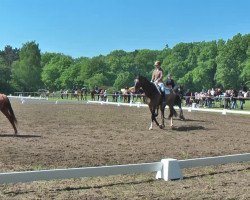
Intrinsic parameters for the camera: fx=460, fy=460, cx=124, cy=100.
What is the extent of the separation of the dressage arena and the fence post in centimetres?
18

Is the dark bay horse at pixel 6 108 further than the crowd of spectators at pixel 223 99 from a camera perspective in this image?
No

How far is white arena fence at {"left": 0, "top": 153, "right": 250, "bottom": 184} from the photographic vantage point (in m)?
8.30

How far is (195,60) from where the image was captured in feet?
391

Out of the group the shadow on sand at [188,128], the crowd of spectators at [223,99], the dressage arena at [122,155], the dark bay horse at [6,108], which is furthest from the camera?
the crowd of spectators at [223,99]

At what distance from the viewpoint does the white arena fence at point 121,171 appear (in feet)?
27.2

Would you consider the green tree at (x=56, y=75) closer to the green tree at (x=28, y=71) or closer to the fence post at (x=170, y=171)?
the green tree at (x=28, y=71)

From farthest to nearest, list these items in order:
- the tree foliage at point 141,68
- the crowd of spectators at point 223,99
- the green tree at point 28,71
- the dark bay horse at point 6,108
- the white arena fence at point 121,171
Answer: the green tree at point 28,71
the tree foliage at point 141,68
the crowd of spectators at point 223,99
the dark bay horse at point 6,108
the white arena fence at point 121,171

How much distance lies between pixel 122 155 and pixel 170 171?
3.01 metres

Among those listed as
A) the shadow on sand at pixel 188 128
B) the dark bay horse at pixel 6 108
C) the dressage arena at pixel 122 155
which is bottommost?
the dressage arena at pixel 122 155

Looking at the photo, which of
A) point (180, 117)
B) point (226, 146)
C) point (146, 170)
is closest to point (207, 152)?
point (226, 146)

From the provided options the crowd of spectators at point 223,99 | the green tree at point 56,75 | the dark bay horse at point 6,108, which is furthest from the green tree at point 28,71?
the dark bay horse at point 6,108

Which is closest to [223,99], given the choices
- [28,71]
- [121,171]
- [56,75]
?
[121,171]

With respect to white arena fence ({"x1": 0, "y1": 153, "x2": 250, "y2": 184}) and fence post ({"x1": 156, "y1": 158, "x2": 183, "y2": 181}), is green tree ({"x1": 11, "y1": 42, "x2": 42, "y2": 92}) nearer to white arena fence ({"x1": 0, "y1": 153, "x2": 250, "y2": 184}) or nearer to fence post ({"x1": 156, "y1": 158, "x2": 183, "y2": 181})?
white arena fence ({"x1": 0, "y1": 153, "x2": 250, "y2": 184})

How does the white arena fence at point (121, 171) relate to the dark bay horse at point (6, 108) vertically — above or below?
below
